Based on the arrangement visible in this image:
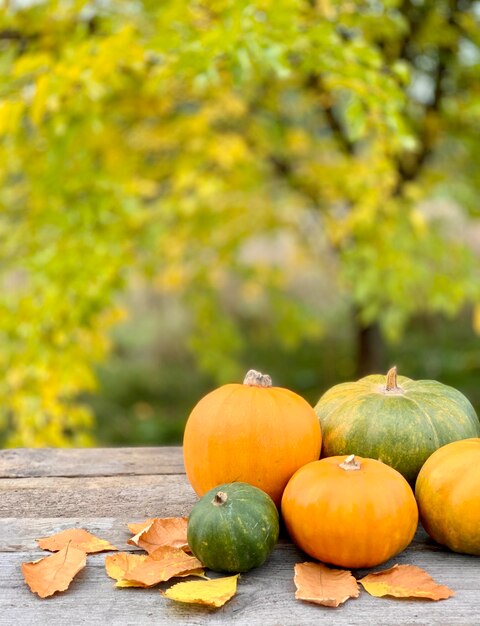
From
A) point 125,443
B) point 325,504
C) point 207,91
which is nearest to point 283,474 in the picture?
point 325,504

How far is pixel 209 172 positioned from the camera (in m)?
3.89

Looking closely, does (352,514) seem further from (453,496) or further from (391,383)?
(391,383)

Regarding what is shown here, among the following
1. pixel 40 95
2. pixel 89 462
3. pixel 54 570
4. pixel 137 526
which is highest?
pixel 40 95

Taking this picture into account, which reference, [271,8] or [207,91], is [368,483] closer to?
[271,8]

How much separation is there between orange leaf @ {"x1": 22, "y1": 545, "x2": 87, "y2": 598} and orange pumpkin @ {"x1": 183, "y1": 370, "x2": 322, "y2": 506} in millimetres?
271

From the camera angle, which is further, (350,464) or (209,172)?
(209,172)

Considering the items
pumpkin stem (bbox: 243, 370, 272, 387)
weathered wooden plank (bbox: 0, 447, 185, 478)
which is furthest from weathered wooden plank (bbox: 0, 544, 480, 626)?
weathered wooden plank (bbox: 0, 447, 185, 478)

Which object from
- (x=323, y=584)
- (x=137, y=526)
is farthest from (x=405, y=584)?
(x=137, y=526)

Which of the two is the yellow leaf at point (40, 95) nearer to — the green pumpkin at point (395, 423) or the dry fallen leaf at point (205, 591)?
the green pumpkin at point (395, 423)

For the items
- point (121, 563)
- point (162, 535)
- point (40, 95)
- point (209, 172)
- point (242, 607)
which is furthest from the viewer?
point (209, 172)

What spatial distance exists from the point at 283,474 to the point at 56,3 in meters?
2.16

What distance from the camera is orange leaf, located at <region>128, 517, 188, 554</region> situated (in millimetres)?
1306

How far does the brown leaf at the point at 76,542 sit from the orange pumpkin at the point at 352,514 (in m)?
0.33

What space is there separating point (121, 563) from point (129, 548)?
3.5 inches
